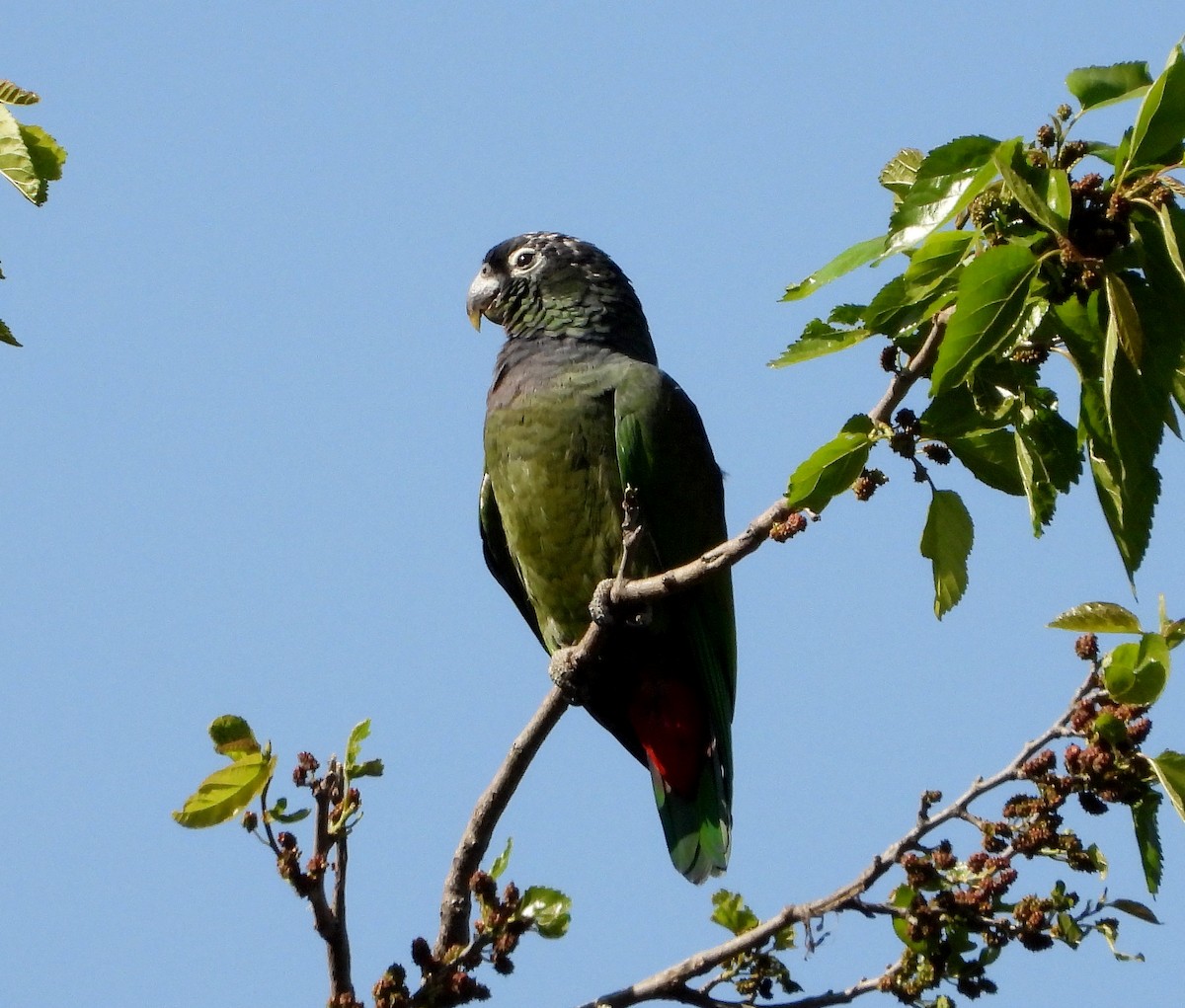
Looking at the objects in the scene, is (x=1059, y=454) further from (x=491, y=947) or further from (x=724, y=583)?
(x=724, y=583)

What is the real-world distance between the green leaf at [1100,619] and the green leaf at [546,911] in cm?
137

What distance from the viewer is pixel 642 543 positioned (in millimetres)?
4766

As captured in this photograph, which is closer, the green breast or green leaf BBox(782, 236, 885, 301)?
green leaf BBox(782, 236, 885, 301)

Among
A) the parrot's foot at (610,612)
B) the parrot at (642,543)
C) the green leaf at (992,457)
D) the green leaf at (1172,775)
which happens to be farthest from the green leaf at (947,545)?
the parrot at (642,543)

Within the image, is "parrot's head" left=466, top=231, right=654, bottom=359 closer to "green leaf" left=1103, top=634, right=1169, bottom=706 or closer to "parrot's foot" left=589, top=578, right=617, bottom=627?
"parrot's foot" left=589, top=578, right=617, bottom=627

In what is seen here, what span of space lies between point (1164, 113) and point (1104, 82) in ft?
0.68

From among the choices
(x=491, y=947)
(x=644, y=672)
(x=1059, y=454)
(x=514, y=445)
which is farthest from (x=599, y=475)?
(x=1059, y=454)

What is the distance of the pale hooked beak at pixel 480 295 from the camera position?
20.0 ft

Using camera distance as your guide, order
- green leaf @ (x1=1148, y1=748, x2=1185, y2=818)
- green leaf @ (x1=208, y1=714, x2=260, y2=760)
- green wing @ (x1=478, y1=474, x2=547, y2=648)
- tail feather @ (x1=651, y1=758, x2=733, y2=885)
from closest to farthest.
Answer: green leaf @ (x1=1148, y1=748, x2=1185, y2=818) < green leaf @ (x1=208, y1=714, x2=260, y2=760) < tail feather @ (x1=651, y1=758, x2=733, y2=885) < green wing @ (x1=478, y1=474, x2=547, y2=648)

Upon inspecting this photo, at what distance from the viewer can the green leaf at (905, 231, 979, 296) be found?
2.50 metres

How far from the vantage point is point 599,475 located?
4.93 metres

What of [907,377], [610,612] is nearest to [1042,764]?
[907,377]

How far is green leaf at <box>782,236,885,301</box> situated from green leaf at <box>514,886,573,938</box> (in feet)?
5.06

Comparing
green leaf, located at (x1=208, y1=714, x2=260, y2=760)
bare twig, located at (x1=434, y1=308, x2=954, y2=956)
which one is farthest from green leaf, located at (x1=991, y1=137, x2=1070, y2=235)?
green leaf, located at (x1=208, y1=714, x2=260, y2=760)
